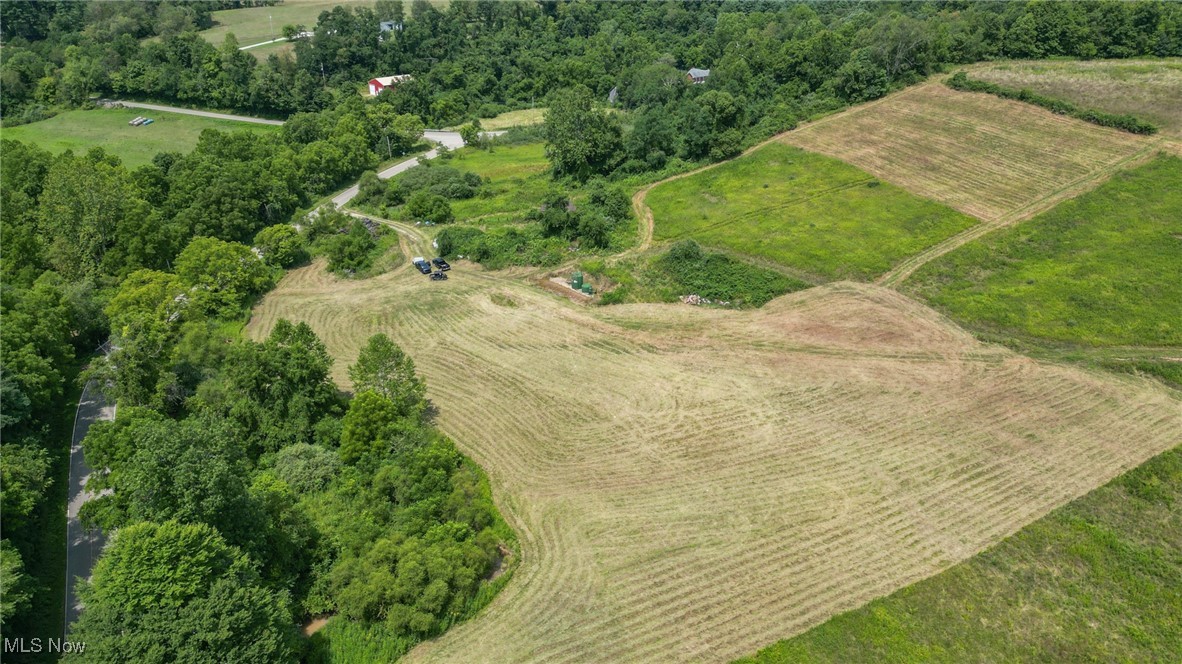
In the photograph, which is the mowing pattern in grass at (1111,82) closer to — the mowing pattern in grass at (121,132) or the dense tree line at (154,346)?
the dense tree line at (154,346)

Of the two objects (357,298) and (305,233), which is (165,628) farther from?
(305,233)

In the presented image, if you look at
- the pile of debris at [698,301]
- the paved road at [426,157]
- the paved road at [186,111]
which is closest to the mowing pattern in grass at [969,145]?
the pile of debris at [698,301]

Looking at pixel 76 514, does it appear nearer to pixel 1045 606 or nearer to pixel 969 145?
pixel 1045 606

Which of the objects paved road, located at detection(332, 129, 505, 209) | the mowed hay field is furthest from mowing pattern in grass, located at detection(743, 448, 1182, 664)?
paved road, located at detection(332, 129, 505, 209)

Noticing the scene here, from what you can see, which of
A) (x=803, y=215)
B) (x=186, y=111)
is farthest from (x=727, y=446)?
(x=186, y=111)

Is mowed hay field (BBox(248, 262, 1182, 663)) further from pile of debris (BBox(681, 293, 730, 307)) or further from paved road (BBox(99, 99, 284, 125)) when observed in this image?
paved road (BBox(99, 99, 284, 125))

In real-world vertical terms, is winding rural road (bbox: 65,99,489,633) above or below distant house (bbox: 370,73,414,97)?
below

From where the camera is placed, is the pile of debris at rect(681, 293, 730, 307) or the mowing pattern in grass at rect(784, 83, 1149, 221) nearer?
the pile of debris at rect(681, 293, 730, 307)
